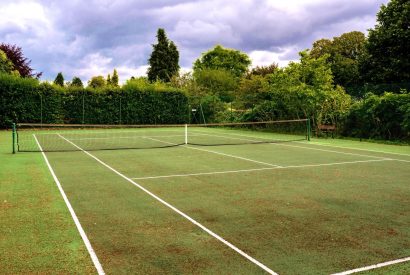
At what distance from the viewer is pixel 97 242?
18.1ft

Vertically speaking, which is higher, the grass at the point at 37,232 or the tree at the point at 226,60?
the tree at the point at 226,60

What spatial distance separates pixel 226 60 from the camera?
84.9 metres

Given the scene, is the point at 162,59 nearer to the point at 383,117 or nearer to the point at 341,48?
the point at 341,48

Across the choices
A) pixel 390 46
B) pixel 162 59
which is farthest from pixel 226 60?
pixel 390 46

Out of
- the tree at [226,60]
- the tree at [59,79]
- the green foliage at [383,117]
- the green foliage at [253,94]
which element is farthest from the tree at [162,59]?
the green foliage at [383,117]

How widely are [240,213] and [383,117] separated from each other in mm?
16756

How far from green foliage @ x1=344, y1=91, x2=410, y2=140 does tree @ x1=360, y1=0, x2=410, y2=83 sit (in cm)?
1416

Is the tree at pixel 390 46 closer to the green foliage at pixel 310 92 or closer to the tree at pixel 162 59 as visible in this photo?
the green foliage at pixel 310 92

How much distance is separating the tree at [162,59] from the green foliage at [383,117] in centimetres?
4442

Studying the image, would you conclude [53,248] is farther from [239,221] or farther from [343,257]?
[343,257]

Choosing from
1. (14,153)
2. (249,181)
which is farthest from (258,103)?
(249,181)

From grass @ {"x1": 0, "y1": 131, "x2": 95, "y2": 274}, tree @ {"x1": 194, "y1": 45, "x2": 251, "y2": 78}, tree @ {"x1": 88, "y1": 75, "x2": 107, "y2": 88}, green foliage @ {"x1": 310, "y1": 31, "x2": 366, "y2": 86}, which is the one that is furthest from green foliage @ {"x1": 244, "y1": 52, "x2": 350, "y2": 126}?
tree @ {"x1": 194, "y1": 45, "x2": 251, "y2": 78}

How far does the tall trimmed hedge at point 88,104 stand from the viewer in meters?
30.5

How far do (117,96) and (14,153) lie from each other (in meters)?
20.3
